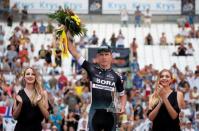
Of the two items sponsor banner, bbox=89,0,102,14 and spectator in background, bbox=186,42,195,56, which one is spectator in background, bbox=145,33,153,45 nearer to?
spectator in background, bbox=186,42,195,56

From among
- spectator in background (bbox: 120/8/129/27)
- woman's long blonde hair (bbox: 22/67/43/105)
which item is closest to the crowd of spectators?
spectator in background (bbox: 120/8/129/27)

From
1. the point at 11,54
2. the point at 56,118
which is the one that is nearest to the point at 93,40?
the point at 11,54

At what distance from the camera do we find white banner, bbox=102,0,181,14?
40.0 metres

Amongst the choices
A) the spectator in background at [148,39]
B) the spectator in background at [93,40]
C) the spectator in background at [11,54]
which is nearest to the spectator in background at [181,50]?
the spectator in background at [148,39]

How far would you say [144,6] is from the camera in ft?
132

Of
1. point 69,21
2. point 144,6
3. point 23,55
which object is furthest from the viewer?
point 144,6

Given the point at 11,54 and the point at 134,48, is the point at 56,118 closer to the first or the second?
the point at 11,54

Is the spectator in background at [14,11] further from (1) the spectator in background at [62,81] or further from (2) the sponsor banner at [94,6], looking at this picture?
(1) the spectator in background at [62,81]

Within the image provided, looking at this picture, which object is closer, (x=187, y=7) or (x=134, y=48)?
(x=134, y=48)

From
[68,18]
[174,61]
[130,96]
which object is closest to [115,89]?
[68,18]

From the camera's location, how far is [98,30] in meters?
36.9

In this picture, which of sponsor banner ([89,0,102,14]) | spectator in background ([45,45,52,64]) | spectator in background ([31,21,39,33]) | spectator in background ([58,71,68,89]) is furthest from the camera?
sponsor banner ([89,0,102,14])

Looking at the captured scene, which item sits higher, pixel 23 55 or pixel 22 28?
pixel 22 28

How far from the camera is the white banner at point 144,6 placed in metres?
40.0
